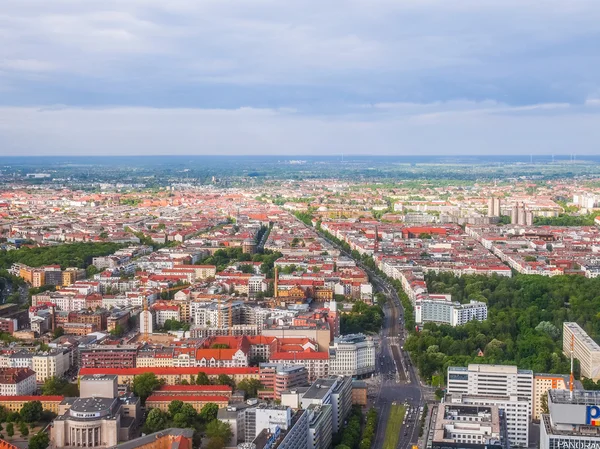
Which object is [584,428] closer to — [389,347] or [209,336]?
[389,347]

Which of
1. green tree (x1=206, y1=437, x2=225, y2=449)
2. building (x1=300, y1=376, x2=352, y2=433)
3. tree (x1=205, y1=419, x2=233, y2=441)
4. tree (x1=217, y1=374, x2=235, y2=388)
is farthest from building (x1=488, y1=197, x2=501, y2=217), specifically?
green tree (x1=206, y1=437, x2=225, y2=449)

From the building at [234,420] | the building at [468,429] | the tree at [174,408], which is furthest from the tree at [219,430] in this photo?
the building at [468,429]

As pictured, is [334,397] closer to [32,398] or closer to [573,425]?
[573,425]

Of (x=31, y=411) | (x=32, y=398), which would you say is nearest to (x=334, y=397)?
(x=31, y=411)

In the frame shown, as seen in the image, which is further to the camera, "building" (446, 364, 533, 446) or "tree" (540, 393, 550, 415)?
"building" (446, 364, 533, 446)

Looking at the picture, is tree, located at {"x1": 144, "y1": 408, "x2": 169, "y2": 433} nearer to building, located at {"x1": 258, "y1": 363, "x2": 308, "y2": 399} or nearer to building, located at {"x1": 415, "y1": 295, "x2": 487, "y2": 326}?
building, located at {"x1": 258, "y1": 363, "x2": 308, "y2": 399}

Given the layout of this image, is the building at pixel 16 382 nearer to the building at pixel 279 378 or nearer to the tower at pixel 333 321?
the building at pixel 279 378
